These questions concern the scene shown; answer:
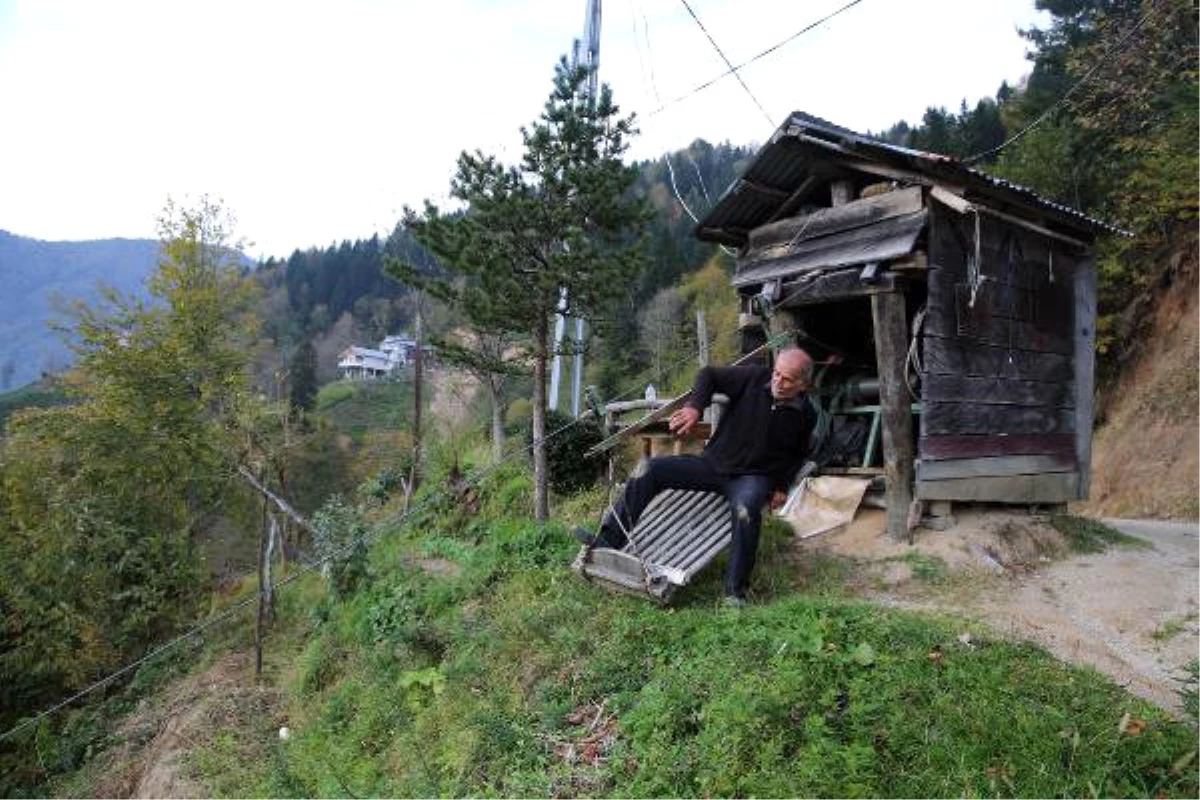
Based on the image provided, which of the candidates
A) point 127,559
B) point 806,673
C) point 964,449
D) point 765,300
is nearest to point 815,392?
point 765,300

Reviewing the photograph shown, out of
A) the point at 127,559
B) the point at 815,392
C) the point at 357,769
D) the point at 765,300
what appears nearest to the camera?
the point at 357,769

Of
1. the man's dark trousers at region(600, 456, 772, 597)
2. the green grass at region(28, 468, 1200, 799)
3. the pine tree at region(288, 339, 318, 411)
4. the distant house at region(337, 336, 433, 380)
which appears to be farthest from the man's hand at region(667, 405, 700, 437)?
the distant house at region(337, 336, 433, 380)

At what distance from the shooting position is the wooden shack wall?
6508 millimetres

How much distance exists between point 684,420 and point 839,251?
2.93 meters

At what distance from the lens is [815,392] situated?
8344mm

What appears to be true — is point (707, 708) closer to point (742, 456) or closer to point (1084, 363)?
point (742, 456)

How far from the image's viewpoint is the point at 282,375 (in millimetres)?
21438

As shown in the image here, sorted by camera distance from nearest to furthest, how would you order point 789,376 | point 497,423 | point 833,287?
point 789,376
point 833,287
point 497,423

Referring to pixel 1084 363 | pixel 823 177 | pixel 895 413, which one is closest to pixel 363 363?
pixel 823 177

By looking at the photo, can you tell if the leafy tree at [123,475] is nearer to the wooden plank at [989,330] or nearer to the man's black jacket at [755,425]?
the man's black jacket at [755,425]

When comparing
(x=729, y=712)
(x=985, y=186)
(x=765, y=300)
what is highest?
(x=985, y=186)

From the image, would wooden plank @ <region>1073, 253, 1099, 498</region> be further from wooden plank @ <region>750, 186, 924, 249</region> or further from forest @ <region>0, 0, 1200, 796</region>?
wooden plank @ <region>750, 186, 924, 249</region>

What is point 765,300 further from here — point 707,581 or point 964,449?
point 707,581

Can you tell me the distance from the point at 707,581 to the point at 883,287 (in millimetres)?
3083
